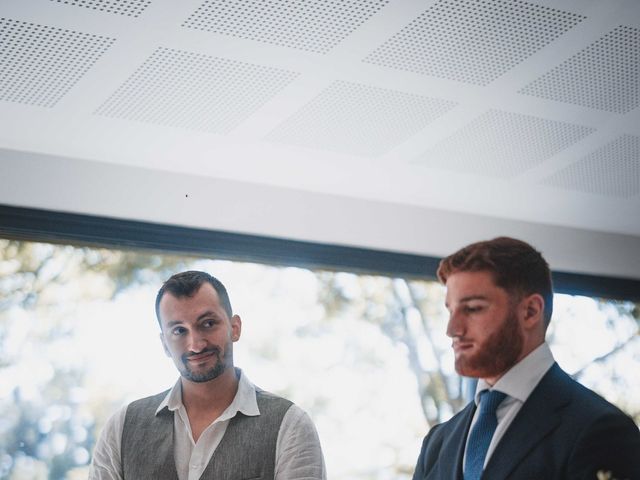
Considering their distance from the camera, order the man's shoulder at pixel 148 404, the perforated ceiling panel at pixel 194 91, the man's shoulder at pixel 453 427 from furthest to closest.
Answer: the perforated ceiling panel at pixel 194 91, the man's shoulder at pixel 148 404, the man's shoulder at pixel 453 427

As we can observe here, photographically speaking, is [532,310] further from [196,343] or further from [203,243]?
[203,243]

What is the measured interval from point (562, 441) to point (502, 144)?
2.56 meters

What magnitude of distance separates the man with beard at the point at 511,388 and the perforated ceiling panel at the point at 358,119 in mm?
1766

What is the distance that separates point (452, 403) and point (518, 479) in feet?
10.4

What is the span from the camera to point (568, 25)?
3.43m

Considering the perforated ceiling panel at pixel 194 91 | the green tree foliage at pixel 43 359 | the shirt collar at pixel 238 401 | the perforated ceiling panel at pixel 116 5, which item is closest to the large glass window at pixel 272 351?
the green tree foliage at pixel 43 359

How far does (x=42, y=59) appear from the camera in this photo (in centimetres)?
361

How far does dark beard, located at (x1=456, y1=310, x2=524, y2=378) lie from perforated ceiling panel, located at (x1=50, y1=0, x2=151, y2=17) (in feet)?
5.65

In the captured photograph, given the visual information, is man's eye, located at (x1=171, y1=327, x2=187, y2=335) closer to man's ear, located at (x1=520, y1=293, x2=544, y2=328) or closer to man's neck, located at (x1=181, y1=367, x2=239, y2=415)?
man's neck, located at (x1=181, y1=367, x2=239, y2=415)

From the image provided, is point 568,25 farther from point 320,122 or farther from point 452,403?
point 452,403

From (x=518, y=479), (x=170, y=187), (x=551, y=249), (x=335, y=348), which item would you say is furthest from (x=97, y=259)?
(x=518, y=479)

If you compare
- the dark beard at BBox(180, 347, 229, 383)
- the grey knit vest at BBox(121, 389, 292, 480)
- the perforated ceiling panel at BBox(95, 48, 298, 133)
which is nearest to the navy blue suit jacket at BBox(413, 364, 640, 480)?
the grey knit vest at BBox(121, 389, 292, 480)

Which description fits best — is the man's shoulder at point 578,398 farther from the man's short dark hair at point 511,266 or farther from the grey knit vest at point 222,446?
the grey knit vest at point 222,446

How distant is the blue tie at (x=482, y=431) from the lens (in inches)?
84.0
